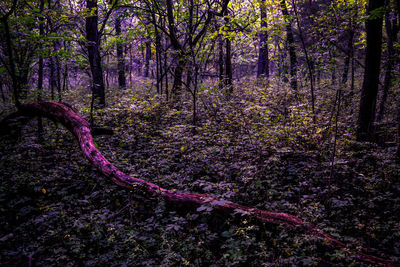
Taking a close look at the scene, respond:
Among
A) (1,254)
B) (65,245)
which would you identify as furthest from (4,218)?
(65,245)

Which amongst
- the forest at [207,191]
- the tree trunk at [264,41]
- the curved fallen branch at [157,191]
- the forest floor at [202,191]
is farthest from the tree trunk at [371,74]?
the tree trunk at [264,41]

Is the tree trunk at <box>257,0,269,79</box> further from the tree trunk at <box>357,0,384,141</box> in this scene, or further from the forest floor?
the forest floor

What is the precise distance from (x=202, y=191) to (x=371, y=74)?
16.2ft

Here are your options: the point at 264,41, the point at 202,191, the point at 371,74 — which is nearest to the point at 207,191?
the point at 202,191

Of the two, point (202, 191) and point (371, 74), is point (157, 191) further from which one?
point (371, 74)

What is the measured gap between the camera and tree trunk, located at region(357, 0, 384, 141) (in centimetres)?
503

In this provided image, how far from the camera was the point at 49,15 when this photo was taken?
6094 mm

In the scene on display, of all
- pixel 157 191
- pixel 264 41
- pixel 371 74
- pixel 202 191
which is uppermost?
pixel 264 41

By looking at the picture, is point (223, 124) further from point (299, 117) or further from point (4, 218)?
point (4, 218)

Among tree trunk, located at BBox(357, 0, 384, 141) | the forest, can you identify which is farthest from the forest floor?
tree trunk, located at BBox(357, 0, 384, 141)

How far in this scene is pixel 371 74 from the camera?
5195 millimetres

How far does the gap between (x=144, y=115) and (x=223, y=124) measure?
2.91 metres

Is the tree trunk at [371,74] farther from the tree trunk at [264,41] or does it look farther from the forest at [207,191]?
the tree trunk at [264,41]

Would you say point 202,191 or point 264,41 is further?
point 264,41
